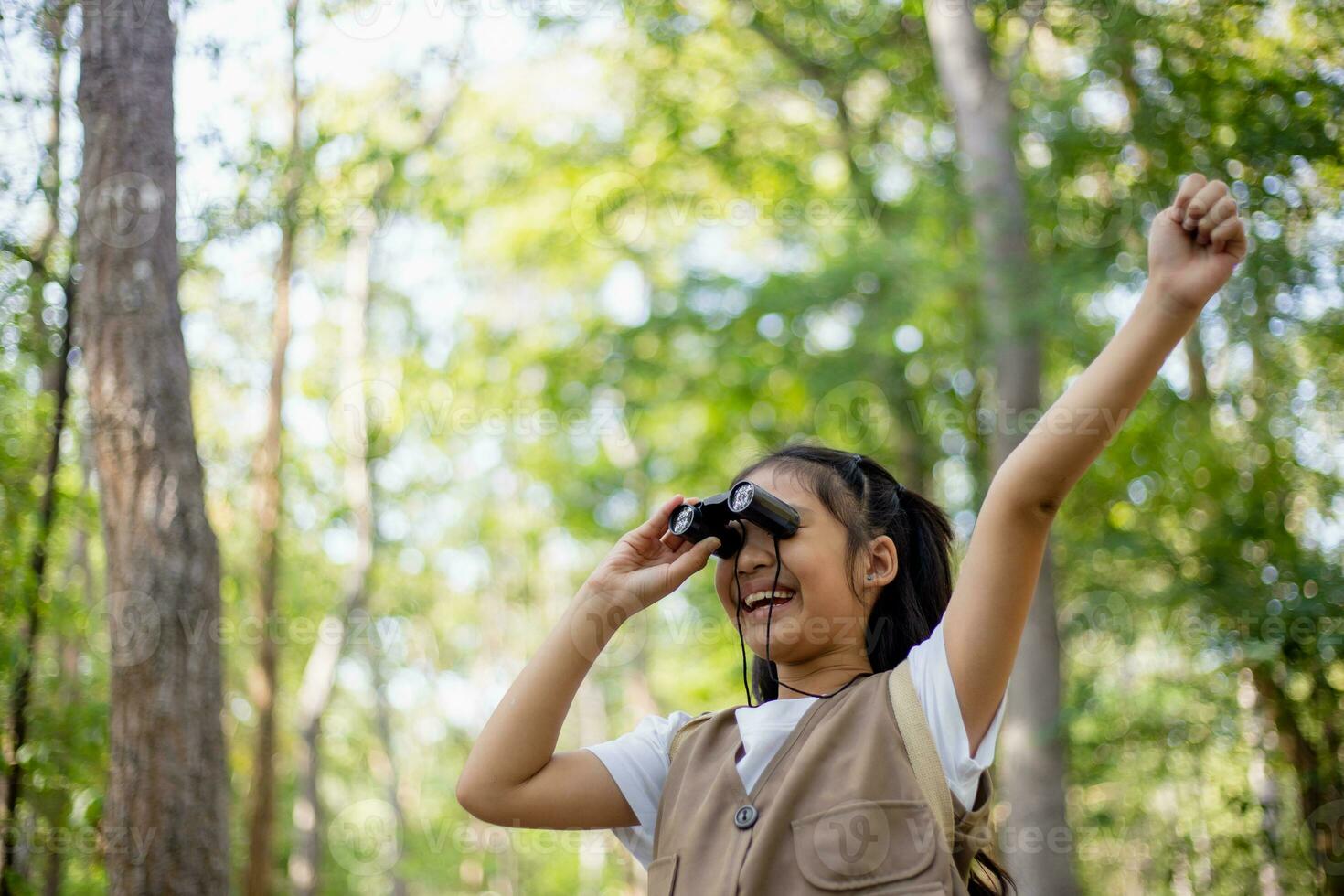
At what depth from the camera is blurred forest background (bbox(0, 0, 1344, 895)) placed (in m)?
3.33

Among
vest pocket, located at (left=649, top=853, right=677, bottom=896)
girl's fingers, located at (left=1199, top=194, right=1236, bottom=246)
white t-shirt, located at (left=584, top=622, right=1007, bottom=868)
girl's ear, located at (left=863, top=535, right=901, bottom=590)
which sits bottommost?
vest pocket, located at (left=649, top=853, right=677, bottom=896)

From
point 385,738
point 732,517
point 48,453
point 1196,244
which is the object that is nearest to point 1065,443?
point 1196,244

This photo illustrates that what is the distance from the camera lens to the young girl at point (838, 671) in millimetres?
1474

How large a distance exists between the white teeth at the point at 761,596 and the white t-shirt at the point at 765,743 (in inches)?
6.5

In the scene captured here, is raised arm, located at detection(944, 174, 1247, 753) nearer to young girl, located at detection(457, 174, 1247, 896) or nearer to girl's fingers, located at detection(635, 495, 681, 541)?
young girl, located at detection(457, 174, 1247, 896)

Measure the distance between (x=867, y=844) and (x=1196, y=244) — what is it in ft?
3.01

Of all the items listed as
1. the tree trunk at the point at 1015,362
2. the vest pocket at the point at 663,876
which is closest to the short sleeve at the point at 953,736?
the vest pocket at the point at 663,876

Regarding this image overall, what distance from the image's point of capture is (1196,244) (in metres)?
1.44

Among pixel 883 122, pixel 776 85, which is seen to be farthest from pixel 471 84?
pixel 883 122

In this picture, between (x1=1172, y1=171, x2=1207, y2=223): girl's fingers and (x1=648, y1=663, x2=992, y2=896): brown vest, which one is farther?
(x1=648, y1=663, x2=992, y2=896): brown vest

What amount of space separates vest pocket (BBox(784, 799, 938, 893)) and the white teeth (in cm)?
38

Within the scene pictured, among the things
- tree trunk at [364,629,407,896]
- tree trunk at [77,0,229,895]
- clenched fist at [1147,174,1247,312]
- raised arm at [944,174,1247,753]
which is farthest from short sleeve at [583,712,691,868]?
tree trunk at [364,629,407,896]

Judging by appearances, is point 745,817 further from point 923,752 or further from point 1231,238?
point 1231,238

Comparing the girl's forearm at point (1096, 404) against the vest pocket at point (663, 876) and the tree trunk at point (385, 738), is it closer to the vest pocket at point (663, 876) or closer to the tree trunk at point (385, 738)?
the vest pocket at point (663, 876)
